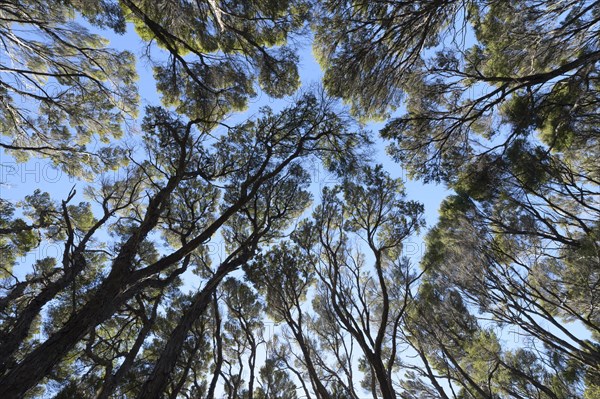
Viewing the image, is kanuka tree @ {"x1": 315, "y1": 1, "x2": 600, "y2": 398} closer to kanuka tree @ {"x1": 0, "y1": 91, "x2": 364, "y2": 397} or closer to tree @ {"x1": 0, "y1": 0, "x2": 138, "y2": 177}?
kanuka tree @ {"x1": 0, "y1": 91, "x2": 364, "y2": 397}

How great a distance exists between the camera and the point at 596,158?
240 inches

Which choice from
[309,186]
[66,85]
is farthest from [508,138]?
[66,85]

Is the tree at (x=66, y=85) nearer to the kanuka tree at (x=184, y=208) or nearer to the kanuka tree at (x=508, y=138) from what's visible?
the kanuka tree at (x=184, y=208)

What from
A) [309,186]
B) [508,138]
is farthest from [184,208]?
[508,138]

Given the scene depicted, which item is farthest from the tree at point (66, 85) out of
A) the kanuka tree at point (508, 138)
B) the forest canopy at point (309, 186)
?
the kanuka tree at point (508, 138)

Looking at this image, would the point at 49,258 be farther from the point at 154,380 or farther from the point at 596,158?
the point at 596,158

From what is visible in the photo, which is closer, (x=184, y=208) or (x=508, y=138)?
(x=508, y=138)

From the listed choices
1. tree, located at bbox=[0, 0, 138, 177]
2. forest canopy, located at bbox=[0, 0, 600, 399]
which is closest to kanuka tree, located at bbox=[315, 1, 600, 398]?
forest canopy, located at bbox=[0, 0, 600, 399]

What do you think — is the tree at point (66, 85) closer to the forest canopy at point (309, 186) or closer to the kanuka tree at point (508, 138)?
the forest canopy at point (309, 186)

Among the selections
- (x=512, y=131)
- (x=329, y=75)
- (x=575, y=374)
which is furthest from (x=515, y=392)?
(x=329, y=75)

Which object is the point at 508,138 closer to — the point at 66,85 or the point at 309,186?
the point at 309,186

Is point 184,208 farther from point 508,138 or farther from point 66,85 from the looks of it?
point 508,138

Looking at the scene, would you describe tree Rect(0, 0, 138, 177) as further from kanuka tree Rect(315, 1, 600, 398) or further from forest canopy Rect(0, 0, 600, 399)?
kanuka tree Rect(315, 1, 600, 398)


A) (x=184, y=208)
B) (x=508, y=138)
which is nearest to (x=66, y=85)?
(x=184, y=208)
